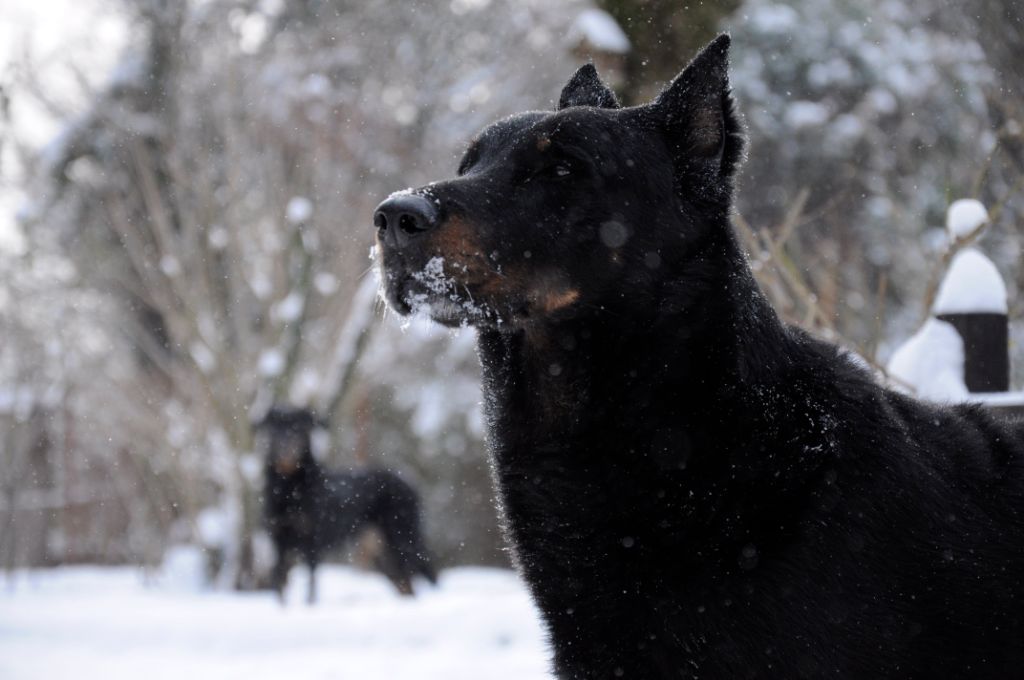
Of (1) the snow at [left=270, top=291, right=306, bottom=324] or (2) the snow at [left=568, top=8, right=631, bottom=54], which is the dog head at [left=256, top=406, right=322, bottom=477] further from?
(2) the snow at [left=568, top=8, right=631, bottom=54]

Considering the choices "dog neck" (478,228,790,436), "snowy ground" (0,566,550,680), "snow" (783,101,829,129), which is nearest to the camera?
"dog neck" (478,228,790,436)

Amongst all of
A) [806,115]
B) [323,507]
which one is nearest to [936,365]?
[323,507]

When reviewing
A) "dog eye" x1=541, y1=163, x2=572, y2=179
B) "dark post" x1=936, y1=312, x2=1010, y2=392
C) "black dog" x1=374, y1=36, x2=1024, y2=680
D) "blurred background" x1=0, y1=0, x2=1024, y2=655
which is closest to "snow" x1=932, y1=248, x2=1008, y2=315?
"dark post" x1=936, y1=312, x2=1010, y2=392

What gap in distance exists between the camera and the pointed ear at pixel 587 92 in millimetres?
3201

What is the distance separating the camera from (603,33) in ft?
22.4

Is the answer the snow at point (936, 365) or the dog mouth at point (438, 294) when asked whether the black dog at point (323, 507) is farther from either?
the dog mouth at point (438, 294)

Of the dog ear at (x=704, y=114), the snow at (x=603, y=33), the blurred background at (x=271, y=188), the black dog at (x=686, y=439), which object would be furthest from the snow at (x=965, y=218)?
the blurred background at (x=271, y=188)

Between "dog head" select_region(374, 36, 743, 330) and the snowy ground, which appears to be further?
the snowy ground

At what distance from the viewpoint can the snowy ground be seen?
5152mm

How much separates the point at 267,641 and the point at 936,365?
4.55 metres

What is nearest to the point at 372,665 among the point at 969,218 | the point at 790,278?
the point at 790,278

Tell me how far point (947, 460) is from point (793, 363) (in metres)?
0.44

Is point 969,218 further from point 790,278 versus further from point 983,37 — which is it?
point 983,37

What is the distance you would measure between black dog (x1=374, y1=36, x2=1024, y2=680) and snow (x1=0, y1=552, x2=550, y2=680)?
2.21 metres
